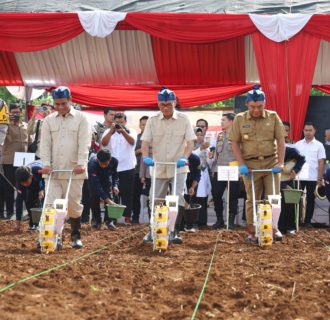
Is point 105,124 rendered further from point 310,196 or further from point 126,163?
point 310,196

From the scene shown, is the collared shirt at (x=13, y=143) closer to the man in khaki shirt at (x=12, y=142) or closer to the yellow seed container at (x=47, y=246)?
the man in khaki shirt at (x=12, y=142)

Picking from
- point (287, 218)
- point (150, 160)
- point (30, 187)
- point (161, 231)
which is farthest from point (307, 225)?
point (30, 187)

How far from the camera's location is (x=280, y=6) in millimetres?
12805

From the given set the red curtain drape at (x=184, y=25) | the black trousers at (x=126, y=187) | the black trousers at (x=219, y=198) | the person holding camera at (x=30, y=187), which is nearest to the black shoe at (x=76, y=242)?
the person holding camera at (x=30, y=187)

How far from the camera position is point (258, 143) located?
8.20 m

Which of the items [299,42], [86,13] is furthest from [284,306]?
[86,13]

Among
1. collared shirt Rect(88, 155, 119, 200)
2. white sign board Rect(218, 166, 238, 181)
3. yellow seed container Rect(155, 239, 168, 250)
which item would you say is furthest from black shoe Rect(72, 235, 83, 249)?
white sign board Rect(218, 166, 238, 181)

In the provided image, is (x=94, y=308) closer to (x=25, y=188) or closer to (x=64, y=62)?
(x=25, y=188)

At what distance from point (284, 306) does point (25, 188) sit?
19.1 feet

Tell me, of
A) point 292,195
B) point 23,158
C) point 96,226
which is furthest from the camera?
point 23,158

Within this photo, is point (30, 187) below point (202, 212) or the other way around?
the other way around

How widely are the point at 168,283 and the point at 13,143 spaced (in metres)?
7.26

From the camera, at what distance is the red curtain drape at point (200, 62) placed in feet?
46.9

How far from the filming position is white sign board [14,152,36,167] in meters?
11.3
